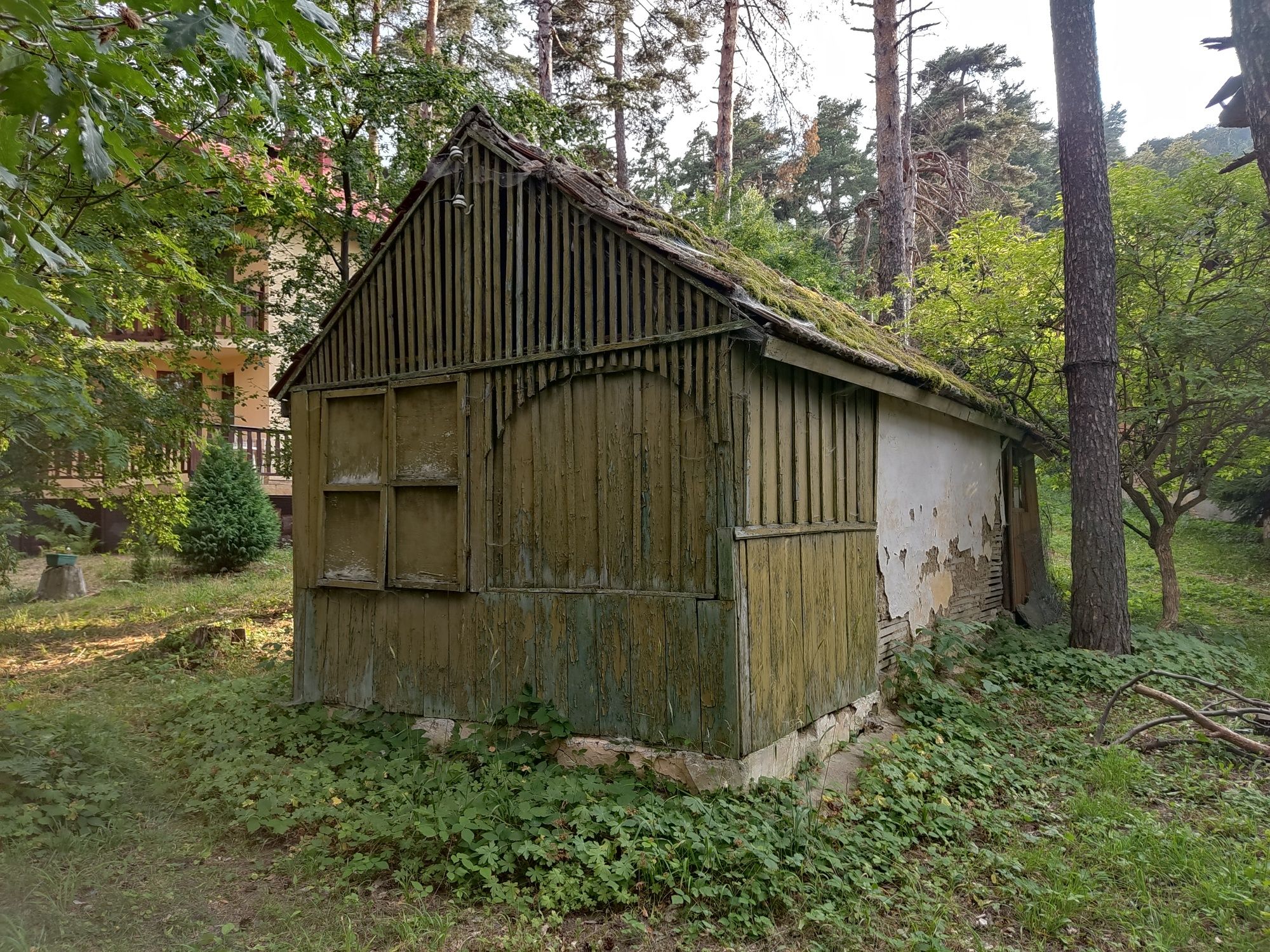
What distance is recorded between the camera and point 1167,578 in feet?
33.9

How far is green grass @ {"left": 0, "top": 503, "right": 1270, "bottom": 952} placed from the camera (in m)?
3.73

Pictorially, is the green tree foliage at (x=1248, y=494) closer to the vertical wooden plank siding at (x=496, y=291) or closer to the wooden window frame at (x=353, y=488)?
the vertical wooden plank siding at (x=496, y=291)

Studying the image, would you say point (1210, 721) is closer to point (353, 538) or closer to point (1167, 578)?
point (1167, 578)

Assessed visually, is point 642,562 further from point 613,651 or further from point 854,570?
point 854,570

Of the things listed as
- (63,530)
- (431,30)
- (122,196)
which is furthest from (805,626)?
(431,30)

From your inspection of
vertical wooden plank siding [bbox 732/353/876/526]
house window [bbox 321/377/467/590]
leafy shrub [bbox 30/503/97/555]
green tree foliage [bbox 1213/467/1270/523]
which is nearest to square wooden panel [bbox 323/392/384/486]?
house window [bbox 321/377/467/590]

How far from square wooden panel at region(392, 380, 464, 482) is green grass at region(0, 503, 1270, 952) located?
213 cm

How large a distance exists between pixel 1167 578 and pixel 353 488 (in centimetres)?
1040

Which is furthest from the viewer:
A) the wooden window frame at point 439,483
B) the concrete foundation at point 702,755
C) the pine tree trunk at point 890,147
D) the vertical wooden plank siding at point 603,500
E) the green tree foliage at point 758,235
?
the pine tree trunk at point 890,147

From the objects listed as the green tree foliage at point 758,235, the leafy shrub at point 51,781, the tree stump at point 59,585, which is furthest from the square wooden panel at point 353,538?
the green tree foliage at point 758,235

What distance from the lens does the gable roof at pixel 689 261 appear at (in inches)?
192

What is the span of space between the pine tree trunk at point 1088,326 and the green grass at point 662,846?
2207mm

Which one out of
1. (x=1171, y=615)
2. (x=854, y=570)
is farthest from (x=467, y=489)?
(x=1171, y=615)

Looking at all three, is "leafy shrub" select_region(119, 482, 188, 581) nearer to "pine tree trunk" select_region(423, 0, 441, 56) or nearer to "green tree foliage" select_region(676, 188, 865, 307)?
"green tree foliage" select_region(676, 188, 865, 307)
